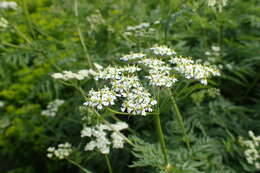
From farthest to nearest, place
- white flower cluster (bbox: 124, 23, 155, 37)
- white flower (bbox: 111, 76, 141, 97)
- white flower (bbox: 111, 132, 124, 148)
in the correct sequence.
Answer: white flower cluster (bbox: 124, 23, 155, 37), white flower (bbox: 111, 132, 124, 148), white flower (bbox: 111, 76, 141, 97)

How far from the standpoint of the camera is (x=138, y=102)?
7.89ft

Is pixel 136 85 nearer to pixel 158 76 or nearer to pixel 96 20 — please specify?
pixel 158 76

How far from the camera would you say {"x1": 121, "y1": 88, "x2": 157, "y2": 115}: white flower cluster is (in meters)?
2.37

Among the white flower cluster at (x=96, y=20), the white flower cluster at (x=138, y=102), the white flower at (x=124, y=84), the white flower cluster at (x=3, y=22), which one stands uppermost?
the white flower cluster at (x=96, y=20)

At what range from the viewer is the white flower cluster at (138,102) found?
2369 millimetres

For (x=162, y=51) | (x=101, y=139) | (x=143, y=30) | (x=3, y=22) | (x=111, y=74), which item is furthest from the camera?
(x=3, y=22)

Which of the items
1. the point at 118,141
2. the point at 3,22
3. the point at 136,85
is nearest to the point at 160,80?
the point at 136,85

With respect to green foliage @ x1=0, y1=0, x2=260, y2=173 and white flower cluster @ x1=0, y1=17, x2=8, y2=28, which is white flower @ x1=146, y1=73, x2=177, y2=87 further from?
white flower cluster @ x1=0, y1=17, x2=8, y2=28

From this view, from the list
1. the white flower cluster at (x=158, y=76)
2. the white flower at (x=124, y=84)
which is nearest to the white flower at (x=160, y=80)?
the white flower cluster at (x=158, y=76)

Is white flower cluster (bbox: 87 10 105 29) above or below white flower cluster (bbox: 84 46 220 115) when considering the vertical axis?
above

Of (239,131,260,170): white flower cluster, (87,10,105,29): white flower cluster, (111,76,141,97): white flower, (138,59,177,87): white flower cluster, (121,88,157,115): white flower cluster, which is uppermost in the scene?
(87,10,105,29): white flower cluster

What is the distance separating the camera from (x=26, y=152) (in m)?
6.18

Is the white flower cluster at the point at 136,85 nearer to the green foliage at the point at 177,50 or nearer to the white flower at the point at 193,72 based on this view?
the white flower at the point at 193,72

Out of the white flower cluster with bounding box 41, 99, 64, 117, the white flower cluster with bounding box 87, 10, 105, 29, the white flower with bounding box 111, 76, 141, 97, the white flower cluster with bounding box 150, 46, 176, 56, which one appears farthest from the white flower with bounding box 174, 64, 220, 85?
the white flower cluster with bounding box 41, 99, 64, 117
